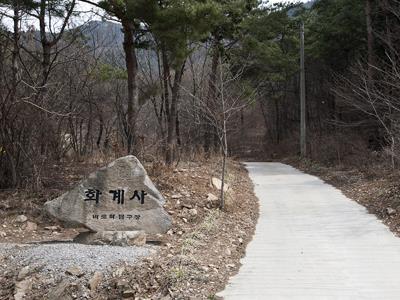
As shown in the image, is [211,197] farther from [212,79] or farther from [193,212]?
[212,79]

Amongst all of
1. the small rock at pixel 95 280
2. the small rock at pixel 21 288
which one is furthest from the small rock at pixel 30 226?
the small rock at pixel 95 280

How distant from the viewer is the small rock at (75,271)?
6534 mm

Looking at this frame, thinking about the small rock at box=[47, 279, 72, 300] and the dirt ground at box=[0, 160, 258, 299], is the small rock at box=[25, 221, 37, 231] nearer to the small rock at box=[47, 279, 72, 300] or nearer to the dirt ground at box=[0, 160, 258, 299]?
the dirt ground at box=[0, 160, 258, 299]

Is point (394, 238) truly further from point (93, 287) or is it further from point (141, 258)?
point (93, 287)

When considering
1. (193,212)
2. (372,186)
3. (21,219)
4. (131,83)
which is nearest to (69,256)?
(21,219)

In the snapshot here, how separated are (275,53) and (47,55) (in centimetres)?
1800

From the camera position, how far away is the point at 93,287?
20.8ft

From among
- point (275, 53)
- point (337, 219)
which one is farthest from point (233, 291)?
point (275, 53)

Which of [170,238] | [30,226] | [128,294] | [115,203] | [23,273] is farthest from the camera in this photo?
[30,226]

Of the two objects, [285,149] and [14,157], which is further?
[285,149]

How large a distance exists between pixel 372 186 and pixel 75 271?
9.49 metres

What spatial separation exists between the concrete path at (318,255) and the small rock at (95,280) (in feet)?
5.23

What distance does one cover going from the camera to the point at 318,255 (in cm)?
761

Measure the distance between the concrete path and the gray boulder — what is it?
164cm
